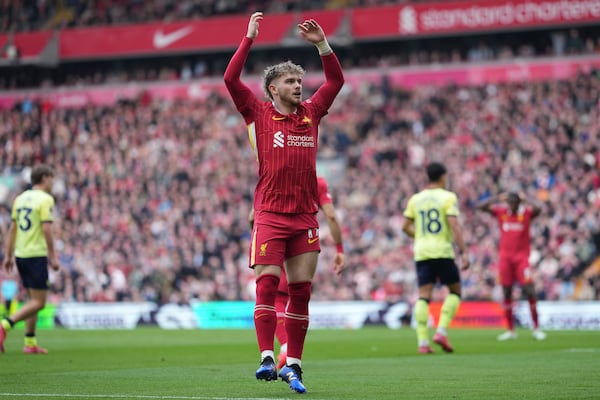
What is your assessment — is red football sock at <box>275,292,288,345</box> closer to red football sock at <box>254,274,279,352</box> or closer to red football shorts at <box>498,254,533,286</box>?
red football sock at <box>254,274,279,352</box>

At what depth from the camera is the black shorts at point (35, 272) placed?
1566cm

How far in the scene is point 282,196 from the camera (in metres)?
9.57

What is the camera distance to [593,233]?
2727 centimetres

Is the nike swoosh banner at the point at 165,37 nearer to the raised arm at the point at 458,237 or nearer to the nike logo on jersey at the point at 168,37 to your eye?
the nike logo on jersey at the point at 168,37

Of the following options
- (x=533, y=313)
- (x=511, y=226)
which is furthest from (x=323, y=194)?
(x=533, y=313)

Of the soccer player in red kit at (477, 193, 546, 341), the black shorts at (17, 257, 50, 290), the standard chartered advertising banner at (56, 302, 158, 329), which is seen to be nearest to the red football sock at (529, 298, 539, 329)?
the soccer player in red kit at (477, 193, 546, 341)

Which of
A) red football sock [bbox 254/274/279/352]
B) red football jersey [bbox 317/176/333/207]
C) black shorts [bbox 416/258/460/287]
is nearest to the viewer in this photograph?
red football sock [bbox 254/274/279/352]

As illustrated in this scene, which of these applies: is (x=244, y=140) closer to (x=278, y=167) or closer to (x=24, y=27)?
(x=24, y=27)

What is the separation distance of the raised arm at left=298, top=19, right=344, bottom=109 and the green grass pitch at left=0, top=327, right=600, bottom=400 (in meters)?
2.61

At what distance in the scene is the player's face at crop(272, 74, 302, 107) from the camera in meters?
9.64

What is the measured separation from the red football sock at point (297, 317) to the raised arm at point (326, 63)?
65.6 inches

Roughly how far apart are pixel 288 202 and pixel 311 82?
31.2 m

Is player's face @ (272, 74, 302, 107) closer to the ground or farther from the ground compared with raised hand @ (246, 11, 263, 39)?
closer to the ground

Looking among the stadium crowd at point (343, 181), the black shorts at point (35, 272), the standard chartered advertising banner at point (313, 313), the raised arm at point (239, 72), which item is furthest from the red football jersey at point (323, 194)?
the stadium crowd at point (343, 181)
